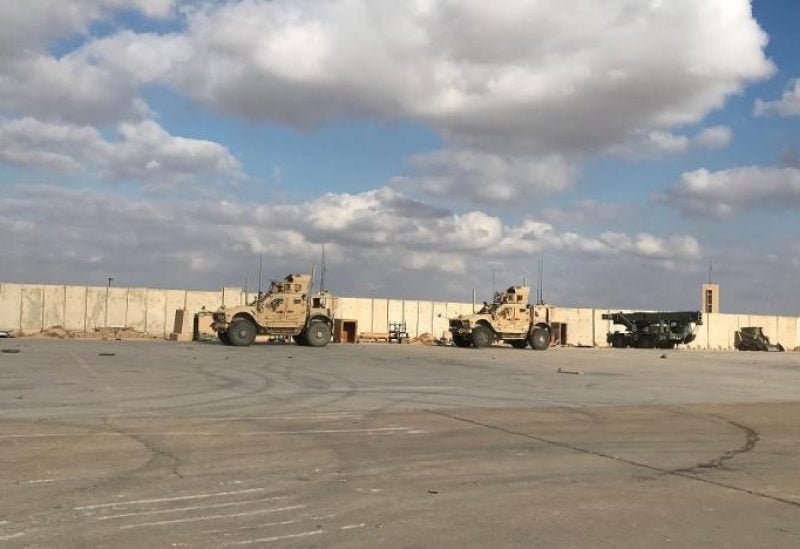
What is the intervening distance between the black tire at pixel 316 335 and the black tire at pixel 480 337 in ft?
26.1

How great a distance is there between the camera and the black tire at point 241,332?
32.2 metres

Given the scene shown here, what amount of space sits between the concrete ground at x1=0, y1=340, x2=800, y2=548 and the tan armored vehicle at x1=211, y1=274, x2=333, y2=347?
51.2 feet

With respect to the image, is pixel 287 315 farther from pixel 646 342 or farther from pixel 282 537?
pixel 282 537

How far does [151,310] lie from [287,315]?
45.5 ft

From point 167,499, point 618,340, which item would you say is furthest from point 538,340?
point 167,499

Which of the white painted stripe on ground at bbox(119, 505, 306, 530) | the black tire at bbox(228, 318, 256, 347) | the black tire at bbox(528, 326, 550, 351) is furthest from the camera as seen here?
the black tire at bbox(528, 326, 550, 351)

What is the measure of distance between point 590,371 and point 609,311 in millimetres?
36711

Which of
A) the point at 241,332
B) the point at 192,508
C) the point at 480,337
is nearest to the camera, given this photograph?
the point at 192,508

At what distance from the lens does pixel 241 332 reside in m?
32.4

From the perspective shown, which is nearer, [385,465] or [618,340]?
[385,465]

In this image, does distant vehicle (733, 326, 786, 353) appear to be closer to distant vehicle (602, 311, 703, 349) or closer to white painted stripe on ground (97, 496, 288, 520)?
distant vehicle (602, 311, 703, 349)

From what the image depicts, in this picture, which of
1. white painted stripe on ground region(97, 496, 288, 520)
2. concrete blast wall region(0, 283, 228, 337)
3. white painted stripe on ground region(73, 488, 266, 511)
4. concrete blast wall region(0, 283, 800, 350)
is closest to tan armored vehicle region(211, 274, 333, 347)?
concrete blast wall region(0, 283, 800, 350)

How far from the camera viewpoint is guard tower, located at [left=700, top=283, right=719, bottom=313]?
67.6m

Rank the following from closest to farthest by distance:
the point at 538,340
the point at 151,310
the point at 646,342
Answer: the point at 538,340
the point at 151,310
the point at 646,342
